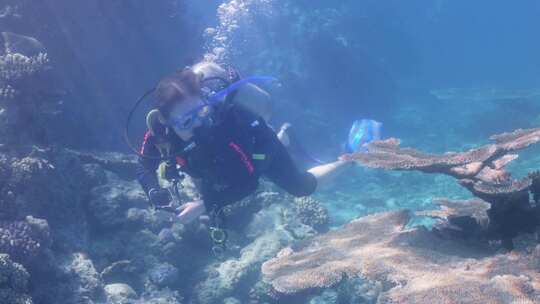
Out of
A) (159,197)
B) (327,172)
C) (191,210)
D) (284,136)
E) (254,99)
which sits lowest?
(191,210)

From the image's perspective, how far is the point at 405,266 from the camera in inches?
161

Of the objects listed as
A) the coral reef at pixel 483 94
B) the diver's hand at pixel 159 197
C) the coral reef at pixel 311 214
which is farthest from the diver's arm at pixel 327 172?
the coral reef at pixel 483 94

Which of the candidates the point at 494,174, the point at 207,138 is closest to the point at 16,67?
the point at 207,138

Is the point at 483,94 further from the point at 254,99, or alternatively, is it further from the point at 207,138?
the point at 207,138

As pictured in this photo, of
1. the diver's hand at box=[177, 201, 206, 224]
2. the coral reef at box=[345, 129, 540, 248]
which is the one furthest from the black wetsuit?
the coral reef at box=[345, 129, 540, 248]

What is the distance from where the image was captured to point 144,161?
5918 mm

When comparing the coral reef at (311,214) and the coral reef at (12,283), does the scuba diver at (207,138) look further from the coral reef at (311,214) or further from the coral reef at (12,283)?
the coral reef at (311,214)

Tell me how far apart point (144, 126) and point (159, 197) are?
28.9 feet

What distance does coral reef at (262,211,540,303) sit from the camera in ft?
11.2

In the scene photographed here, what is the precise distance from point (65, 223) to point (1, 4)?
7125 mm

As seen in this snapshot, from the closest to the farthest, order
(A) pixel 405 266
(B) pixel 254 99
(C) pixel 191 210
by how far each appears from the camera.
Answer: (A) pixel 405 266
(C) pixel 191 210
(B) pixel 254 99

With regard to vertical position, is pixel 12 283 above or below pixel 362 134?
below

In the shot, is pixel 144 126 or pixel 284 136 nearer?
pixel 284 136

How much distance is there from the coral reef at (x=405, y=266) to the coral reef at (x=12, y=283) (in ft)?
10.0
